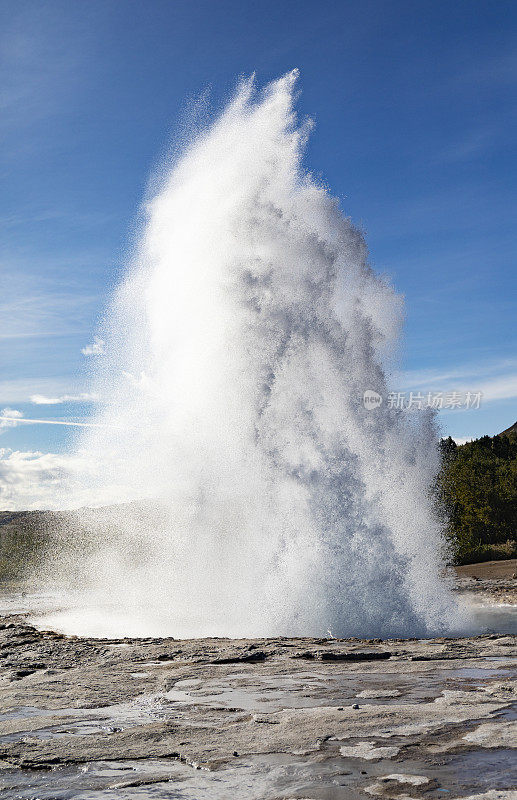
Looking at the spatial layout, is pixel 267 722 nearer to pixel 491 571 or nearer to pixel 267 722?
pixel 267 722

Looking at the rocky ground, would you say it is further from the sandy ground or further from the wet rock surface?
the sandy ground

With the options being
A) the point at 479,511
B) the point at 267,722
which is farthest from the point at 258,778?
the point at 479,511

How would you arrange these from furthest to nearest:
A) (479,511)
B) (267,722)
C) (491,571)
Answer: (479,511) → (491,571) → (267,722)

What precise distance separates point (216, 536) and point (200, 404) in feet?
16.0

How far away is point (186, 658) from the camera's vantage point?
514 inches

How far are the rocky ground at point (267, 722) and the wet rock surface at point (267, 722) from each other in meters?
0.02

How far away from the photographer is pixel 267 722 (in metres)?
8.37

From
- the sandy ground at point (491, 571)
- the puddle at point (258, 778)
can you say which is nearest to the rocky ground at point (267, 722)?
the puddle at point (258, 778)

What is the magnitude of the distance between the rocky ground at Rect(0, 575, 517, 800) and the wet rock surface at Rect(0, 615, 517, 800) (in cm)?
2

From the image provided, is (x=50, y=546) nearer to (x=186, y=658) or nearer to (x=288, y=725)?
(x=186, y=658)

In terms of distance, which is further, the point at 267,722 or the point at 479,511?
the point at 479,511

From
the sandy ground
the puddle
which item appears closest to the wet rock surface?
the puddle

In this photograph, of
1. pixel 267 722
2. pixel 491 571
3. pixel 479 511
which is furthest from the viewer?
pixel 479 511

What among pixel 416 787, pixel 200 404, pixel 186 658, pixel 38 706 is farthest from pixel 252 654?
pixel 200 404
